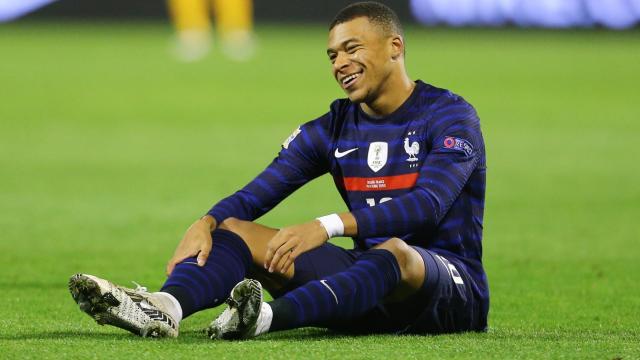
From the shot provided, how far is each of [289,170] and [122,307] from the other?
120 centimetres

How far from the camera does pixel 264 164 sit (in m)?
14.0

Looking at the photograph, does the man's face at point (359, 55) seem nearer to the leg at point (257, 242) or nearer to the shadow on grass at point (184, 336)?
the leg at point (257, 242)

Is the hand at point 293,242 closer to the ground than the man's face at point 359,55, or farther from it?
closer to the ground

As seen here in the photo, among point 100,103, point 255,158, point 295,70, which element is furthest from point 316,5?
point 255,158

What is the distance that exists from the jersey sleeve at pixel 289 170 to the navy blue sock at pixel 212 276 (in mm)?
403

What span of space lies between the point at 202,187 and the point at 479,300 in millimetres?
7013

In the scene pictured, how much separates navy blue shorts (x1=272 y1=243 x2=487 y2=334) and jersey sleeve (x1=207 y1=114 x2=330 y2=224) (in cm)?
37

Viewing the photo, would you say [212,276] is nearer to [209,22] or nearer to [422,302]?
[422,302]

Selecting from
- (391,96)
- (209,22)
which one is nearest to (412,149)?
(391,96)

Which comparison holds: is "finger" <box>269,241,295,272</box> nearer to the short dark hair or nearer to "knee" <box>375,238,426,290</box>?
"knee" <box>375,238,426,290</box>

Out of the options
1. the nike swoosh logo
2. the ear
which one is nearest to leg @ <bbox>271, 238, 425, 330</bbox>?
the nike swoosh logo

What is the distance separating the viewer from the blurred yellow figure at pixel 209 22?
2995 centimetres

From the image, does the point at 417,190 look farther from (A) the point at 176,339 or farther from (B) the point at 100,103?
(B) the point at 100,103

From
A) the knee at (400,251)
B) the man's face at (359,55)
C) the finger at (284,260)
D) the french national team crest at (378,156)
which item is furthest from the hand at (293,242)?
the man's face at (359,55)
